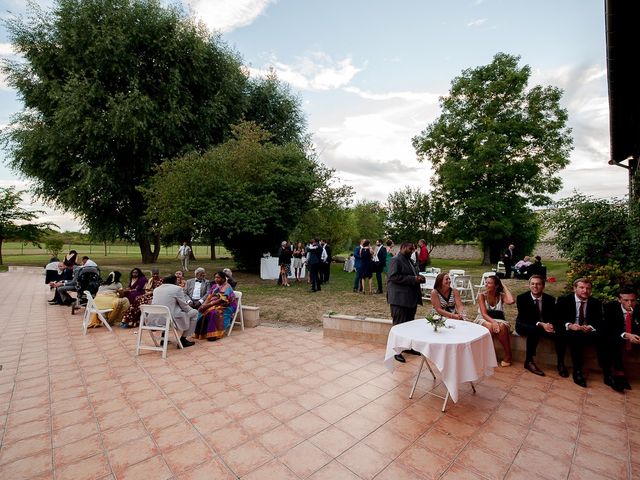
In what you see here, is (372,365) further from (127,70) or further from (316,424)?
(127,70)

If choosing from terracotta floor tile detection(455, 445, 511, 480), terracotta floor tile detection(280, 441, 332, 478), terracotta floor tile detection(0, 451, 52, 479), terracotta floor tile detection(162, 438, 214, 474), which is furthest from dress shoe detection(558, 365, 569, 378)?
terracotta floor tile detection(0, 451, 52, 479)

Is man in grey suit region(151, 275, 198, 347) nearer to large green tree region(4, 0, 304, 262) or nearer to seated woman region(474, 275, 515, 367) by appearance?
seated woman region(474, 275, 515, 367)

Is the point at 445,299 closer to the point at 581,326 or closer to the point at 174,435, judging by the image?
the point at 581,326

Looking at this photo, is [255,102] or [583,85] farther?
[255,102]

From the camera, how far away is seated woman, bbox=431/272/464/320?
15.0 feet

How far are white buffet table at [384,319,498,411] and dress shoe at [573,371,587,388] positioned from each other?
52.6 inches

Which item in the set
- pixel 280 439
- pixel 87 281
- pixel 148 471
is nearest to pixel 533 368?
pixel 280 439

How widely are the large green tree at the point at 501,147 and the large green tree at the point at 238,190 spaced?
10831 mm

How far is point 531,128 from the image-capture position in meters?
19.4

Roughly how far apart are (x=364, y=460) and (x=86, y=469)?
6.94 feet

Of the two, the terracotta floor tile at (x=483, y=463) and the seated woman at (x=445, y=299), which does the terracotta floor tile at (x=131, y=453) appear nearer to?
the terracotta floor tile at (x=483, y=463)

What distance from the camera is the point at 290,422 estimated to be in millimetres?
3062

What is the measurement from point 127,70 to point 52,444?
18.6 meters

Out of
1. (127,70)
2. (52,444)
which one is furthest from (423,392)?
(127,70)
